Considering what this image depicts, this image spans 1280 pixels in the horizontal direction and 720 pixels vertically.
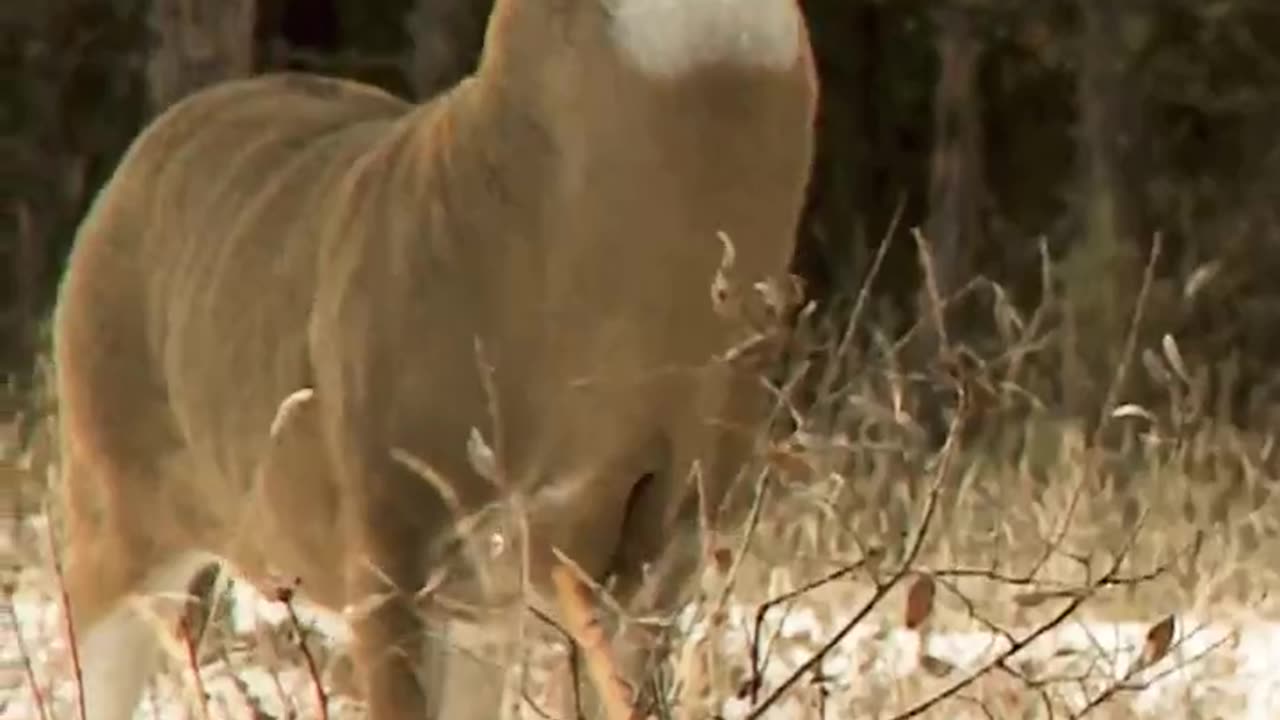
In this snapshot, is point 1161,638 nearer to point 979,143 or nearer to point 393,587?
point 393,587

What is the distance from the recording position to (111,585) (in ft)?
8.54

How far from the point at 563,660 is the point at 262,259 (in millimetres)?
526

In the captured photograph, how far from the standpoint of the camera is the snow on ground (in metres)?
2.32

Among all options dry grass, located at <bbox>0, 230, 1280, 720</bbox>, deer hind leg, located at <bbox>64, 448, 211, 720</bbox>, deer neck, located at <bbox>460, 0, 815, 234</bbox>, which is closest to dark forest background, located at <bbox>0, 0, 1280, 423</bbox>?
dry grass, located at <bbox>0, 230, 1280, 720</bbox>

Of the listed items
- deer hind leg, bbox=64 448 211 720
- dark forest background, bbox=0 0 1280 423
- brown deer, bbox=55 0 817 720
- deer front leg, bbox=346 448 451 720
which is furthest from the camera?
dark forest background, bbox=0 0 1280 423

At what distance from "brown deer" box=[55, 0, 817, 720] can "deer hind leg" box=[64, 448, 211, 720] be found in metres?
0.25

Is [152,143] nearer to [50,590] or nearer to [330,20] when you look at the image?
[50,590]

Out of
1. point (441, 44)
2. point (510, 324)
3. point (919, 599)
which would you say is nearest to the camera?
point (919, 599)

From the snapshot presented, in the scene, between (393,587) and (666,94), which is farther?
(393,587)

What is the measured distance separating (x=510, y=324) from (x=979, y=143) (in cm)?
609

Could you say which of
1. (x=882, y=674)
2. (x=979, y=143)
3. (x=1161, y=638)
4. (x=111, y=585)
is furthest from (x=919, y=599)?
(x=979, y=143)

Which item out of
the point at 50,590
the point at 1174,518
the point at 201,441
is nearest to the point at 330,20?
the point at 1174,518

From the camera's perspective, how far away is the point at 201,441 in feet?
7.68

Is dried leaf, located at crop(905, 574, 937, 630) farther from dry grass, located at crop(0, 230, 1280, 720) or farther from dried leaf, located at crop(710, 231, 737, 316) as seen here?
dried leaf, located at crop(710, 231, 737, 316)
